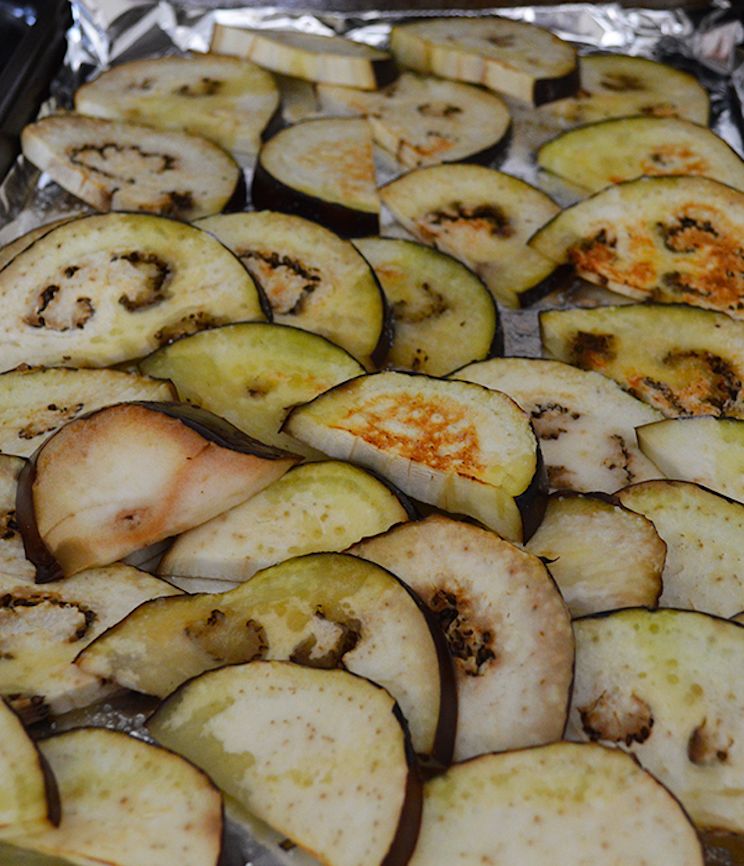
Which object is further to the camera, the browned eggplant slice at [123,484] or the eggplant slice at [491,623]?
the browned eggplant slice at [123,484]

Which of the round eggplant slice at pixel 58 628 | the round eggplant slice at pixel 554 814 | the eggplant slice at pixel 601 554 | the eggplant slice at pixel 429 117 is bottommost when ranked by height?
the round eggplant slice at pixel 58 628

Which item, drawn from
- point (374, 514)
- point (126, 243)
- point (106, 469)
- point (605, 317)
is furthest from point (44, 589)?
point (605, 317)

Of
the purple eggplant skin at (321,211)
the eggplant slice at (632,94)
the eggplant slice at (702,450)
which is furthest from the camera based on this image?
the eggplant slice at (632,94)

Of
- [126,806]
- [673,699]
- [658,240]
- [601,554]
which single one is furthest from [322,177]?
[126,806]

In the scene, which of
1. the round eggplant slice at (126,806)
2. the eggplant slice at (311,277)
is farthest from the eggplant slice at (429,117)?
the round eggplant slice at (126,806)

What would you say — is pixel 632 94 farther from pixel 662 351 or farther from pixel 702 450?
pixel 702 450

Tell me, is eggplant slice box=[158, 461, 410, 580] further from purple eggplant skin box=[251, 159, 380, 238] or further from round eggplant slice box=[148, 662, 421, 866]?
purple eggplant skin box=[251, 159, 380, 238]

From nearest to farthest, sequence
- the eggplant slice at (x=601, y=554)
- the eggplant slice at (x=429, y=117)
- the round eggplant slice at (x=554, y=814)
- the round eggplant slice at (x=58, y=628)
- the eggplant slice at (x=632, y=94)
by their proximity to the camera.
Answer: the round eggplant slice at (x=554, y=814) → the round eggplant slice at (x=58, y=628) → the eggplant slice at (x=601, y=554) → the eggplant slice at (x=429, y=117) → the eggplant slice at (x=632, y=94)

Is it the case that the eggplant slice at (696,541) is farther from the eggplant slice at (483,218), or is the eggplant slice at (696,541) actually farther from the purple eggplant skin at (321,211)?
the purple eggplant skin at (321,211)

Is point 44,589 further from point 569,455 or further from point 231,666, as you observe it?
point 569,455
